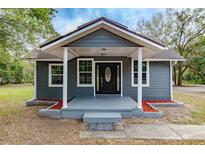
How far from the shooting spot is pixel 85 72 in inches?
450

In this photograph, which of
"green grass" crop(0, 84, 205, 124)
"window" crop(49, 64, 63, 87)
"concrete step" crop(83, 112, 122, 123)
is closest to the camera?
"concrete step" crop(83, 112, 122, 123)

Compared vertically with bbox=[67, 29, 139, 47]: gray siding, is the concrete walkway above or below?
below

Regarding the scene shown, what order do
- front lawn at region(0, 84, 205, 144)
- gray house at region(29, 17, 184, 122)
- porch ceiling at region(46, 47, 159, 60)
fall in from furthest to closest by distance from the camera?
gray house at region(29, 17, 184, 122) < porch ceiling at region(46, 47, 159, 60) < front lawn at region(0, 84, 205, 144)

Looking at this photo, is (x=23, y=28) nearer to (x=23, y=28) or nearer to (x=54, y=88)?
(x=23, y=28)

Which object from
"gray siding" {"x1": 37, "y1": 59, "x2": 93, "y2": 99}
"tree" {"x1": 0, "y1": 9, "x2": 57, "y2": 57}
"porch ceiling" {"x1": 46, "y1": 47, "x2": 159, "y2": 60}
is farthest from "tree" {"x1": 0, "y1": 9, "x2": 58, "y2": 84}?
"gray siding" {"x1": 37, "y1": 59, "x2": 93, "y2": 99}

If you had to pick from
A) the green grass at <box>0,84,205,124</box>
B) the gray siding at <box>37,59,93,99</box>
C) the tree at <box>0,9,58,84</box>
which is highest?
the tree at <box>0,9,58,84</box>

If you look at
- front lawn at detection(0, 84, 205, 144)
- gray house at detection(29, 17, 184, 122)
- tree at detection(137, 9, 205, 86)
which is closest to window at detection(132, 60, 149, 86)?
gray house at detection(29, 17, 184, 122)

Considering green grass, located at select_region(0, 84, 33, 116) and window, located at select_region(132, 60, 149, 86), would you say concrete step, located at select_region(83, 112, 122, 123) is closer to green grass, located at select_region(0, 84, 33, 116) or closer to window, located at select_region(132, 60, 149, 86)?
green grass, located at select_region(0, 84, 33, 116)

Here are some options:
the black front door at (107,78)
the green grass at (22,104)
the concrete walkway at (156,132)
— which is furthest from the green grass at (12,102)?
the concrete walkway at (156,132)

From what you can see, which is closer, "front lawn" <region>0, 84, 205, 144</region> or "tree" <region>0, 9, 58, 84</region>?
"front lawn" <region>0, 84, 205, 144</region>

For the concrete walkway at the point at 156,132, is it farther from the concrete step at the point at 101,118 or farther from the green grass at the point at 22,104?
the green grass at the point at 22,104

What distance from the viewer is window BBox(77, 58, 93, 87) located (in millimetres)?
11422

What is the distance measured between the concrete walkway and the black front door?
523 centimetres
